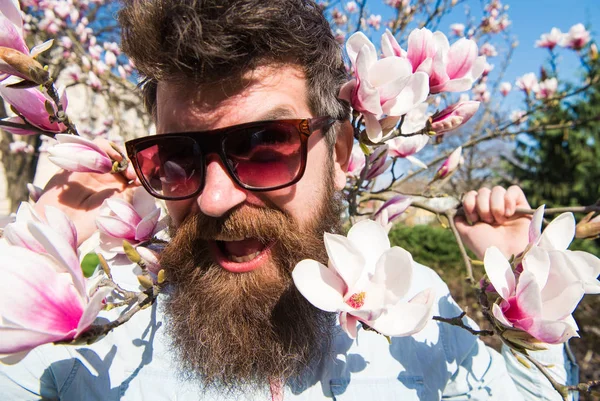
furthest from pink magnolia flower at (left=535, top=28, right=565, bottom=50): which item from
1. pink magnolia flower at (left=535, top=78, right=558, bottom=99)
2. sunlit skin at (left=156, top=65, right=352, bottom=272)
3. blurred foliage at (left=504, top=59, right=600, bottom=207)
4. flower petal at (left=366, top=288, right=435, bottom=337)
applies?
blurred foliage at (left=504, top=59, right=600, bottom=207)

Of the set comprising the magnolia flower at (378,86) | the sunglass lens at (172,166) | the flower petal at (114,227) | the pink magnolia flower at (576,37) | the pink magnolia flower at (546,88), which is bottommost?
the flower petal at (114,227)

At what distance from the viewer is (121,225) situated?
1143 mm

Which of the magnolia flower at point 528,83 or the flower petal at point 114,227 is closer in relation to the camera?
the flower petal at point 114,227

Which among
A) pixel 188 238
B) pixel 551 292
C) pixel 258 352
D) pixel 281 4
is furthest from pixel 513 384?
pixel 281 4

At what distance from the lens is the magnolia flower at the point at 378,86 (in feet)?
3.32

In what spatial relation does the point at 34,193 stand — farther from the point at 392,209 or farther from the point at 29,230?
the point at 392,209

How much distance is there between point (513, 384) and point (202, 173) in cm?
A: 162

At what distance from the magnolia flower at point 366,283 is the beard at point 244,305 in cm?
34

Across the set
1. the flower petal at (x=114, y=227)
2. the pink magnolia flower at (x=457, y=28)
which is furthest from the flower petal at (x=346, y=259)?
the pink magnolia flower at (x=457, y=28)

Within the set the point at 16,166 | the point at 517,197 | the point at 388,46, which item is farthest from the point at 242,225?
the point at 16,166

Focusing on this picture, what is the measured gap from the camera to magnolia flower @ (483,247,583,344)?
0.84m

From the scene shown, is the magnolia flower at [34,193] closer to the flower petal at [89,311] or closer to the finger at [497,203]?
the flower petal at [89,311]

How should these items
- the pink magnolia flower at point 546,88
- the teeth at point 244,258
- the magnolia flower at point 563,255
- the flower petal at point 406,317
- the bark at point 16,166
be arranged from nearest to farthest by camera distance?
the flower petal at point 406,317 < the magnolia flower at point 563,255 < the teeth at point 244,258 < the pink magnolia flower at point 546,88 < the bark at point 16,166

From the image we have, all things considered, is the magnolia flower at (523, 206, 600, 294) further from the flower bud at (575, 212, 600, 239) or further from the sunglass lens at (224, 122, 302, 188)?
the sunglass lens at (224, 122, 302, 188)
